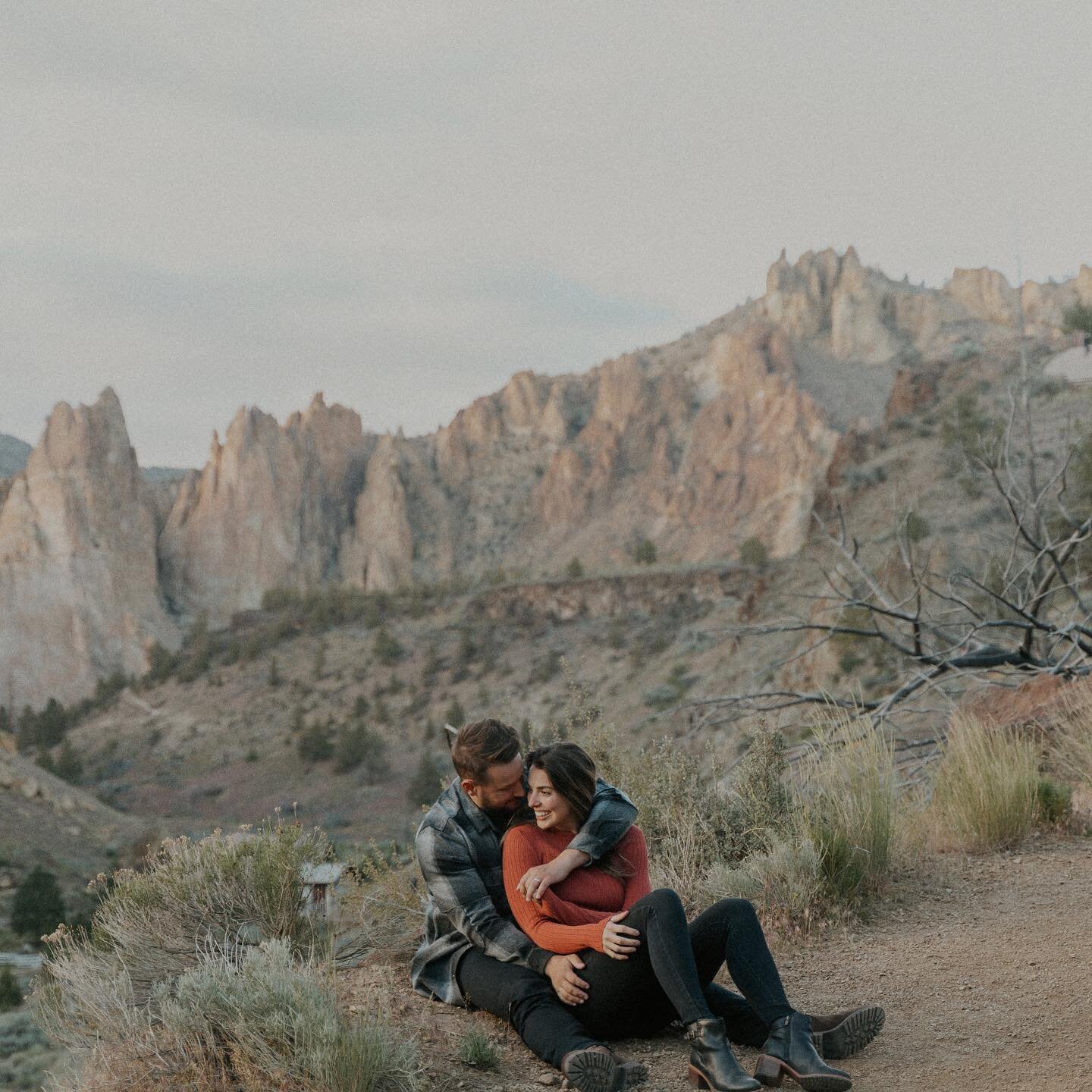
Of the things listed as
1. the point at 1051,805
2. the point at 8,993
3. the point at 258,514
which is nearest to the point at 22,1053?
the point at 8,993

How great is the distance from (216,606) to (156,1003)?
217 feet

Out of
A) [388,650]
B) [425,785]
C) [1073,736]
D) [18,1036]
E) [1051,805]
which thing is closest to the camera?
[1051,805]

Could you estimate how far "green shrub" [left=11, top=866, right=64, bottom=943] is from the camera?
59.2ft

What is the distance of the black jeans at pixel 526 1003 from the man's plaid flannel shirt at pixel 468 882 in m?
0.04

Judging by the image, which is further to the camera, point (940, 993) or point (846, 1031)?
point (940, 993)

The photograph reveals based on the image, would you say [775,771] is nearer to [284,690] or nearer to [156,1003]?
[156,1003]

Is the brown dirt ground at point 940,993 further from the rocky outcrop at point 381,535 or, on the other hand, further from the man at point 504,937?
the rocky outcrop at point 381,535

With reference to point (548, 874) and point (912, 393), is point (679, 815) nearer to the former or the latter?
point (548, 874)

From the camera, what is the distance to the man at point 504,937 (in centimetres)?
355

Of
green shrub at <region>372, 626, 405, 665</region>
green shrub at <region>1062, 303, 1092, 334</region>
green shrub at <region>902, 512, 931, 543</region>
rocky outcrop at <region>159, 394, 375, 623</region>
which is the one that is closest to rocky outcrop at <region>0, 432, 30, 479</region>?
rocky outcrop at <region>159, 394, 375, 623</region>

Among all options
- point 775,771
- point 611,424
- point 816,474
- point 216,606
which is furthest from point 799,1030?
point 611,424

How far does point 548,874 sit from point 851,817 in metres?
2.45

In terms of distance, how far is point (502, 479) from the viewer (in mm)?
79688

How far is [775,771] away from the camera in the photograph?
6.14 meters
